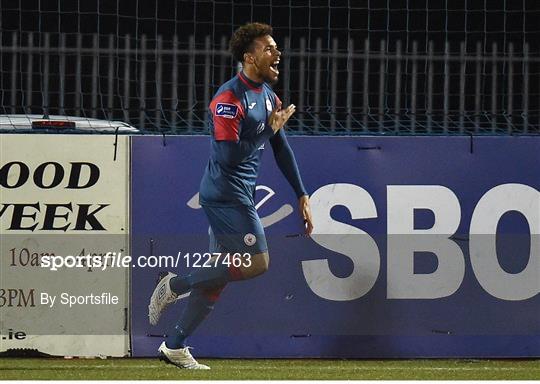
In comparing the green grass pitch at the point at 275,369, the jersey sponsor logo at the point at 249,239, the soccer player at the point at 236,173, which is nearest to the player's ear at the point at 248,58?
the soccer player at the point at 236,173

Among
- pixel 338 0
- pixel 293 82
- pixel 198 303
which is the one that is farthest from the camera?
pixel 338 0

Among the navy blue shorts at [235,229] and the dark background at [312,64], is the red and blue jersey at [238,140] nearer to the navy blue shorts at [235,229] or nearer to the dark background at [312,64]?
the navy blue shorts at [235,229]

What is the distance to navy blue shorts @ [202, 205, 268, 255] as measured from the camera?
11.0 meters

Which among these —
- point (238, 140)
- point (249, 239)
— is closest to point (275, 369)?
point (249, 239)

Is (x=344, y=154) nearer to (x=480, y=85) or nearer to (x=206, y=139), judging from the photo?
(x=206, y=139)

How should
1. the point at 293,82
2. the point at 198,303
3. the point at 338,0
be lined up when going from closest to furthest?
the point at 198,303 → the point at 293,82 → the point at 338,0

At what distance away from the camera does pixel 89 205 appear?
11148mm

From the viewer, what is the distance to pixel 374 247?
11.3 meters

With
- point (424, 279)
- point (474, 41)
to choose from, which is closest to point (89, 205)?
point (424, 279)

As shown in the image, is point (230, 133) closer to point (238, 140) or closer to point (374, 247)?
point (238, 140)

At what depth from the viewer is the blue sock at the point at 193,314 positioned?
1098cm

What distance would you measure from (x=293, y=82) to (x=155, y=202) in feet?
10.4
